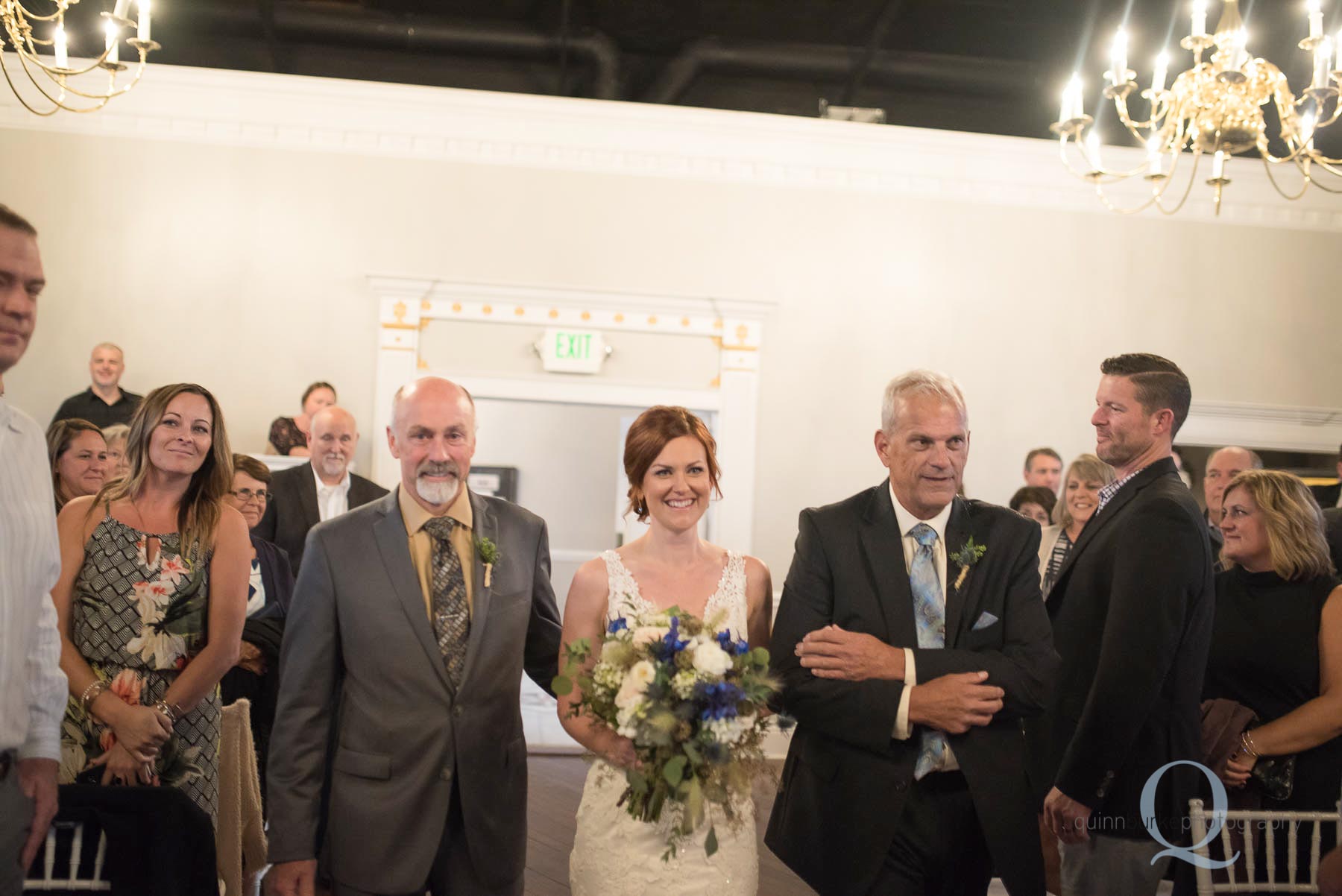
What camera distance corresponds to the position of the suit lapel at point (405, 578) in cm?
242

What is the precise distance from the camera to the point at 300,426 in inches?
274

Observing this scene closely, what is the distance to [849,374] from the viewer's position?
792cm

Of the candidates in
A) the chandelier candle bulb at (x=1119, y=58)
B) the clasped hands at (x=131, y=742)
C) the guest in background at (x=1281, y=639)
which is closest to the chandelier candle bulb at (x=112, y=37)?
the clasped hands at (x=131, y=742)

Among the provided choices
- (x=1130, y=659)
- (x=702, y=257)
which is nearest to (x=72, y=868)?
(x=1130, y=659)

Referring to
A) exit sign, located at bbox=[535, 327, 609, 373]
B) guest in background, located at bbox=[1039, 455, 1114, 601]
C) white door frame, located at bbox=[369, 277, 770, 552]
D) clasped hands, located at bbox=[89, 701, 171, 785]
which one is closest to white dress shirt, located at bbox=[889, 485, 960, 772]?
clasped hands, located at bbox=[89, 701, 171, 785]

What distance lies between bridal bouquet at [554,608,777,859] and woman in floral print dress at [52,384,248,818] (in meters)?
1.35

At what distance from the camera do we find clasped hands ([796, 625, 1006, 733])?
7.36 feet

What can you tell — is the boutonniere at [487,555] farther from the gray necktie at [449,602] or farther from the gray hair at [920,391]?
the gray hair at [920,391]

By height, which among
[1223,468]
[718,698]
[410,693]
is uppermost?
[1223,468]

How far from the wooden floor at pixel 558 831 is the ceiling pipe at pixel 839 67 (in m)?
4.69

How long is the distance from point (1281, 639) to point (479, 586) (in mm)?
2318

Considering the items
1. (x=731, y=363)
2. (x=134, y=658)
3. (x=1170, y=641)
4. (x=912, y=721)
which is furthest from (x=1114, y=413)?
(x=731, y=363)

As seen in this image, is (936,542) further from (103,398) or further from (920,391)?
(103,398)

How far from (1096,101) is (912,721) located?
7.83 metres
